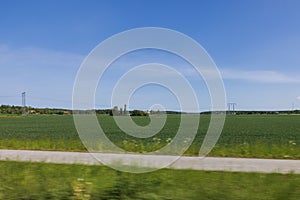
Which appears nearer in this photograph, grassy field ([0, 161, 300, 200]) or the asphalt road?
grassy field ([0, 161, 300, 200])

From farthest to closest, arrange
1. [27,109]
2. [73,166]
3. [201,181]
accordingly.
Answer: [27,109] < [73,166] < [201,181]

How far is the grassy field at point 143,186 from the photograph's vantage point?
5.72 m

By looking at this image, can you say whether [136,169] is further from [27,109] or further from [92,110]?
[27,109]

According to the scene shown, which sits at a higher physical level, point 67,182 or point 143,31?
point 143,31

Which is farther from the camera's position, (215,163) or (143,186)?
(215,163)

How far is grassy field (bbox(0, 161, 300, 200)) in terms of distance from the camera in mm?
5719

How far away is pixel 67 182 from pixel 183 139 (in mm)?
5896

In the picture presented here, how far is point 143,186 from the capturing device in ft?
19.9

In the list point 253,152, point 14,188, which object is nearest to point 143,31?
point 14,188

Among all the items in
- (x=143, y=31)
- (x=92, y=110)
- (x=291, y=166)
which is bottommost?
(x=291, y=166)

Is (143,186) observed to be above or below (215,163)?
above

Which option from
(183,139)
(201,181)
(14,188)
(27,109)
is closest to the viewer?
(14,188)

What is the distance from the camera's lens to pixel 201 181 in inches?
287

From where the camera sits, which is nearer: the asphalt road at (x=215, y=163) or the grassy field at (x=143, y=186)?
the grassy field at (x=143, y=186)
